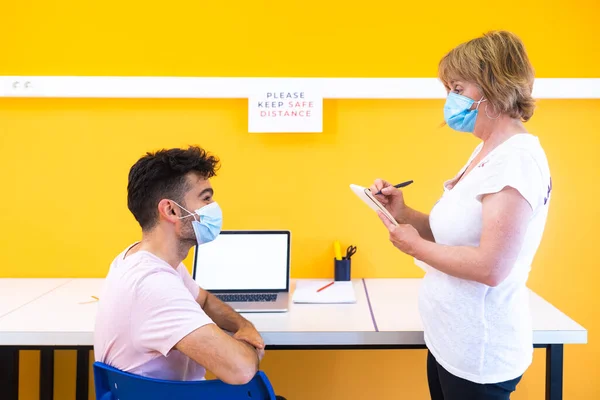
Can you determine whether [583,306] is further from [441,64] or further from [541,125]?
[441,64]

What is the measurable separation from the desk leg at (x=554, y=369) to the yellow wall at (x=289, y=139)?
659 millimetres

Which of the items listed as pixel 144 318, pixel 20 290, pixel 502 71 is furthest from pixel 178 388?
pixel 20 290

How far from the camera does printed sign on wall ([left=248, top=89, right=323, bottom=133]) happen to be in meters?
2.04

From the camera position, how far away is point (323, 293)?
1.87 meters

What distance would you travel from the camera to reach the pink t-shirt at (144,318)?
1012mm

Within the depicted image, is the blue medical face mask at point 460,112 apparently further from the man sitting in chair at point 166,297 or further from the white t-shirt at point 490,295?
the man sitting in chair at point 166,297

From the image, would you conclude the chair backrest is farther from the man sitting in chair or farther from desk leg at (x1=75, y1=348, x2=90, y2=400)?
desk leg at (x1=75, y1=348, x2=90, y2=400)

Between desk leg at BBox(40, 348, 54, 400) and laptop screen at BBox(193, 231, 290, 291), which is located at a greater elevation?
laptop screen at BBox(193, 231, 290, 291)

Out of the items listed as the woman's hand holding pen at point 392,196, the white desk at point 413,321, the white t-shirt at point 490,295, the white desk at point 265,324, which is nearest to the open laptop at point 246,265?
the white desk at point 265,324

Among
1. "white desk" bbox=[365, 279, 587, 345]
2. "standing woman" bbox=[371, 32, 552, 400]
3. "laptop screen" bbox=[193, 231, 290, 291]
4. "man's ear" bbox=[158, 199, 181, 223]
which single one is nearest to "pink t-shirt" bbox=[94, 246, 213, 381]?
"man's ear" bbox=[158, 199, 181, 223]

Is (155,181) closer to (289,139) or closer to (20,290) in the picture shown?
(289,139)

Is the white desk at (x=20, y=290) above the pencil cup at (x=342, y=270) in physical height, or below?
below

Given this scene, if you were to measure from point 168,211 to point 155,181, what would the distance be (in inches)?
3.1

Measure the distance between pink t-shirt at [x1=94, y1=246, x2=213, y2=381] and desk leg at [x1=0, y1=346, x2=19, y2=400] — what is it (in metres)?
0.78
